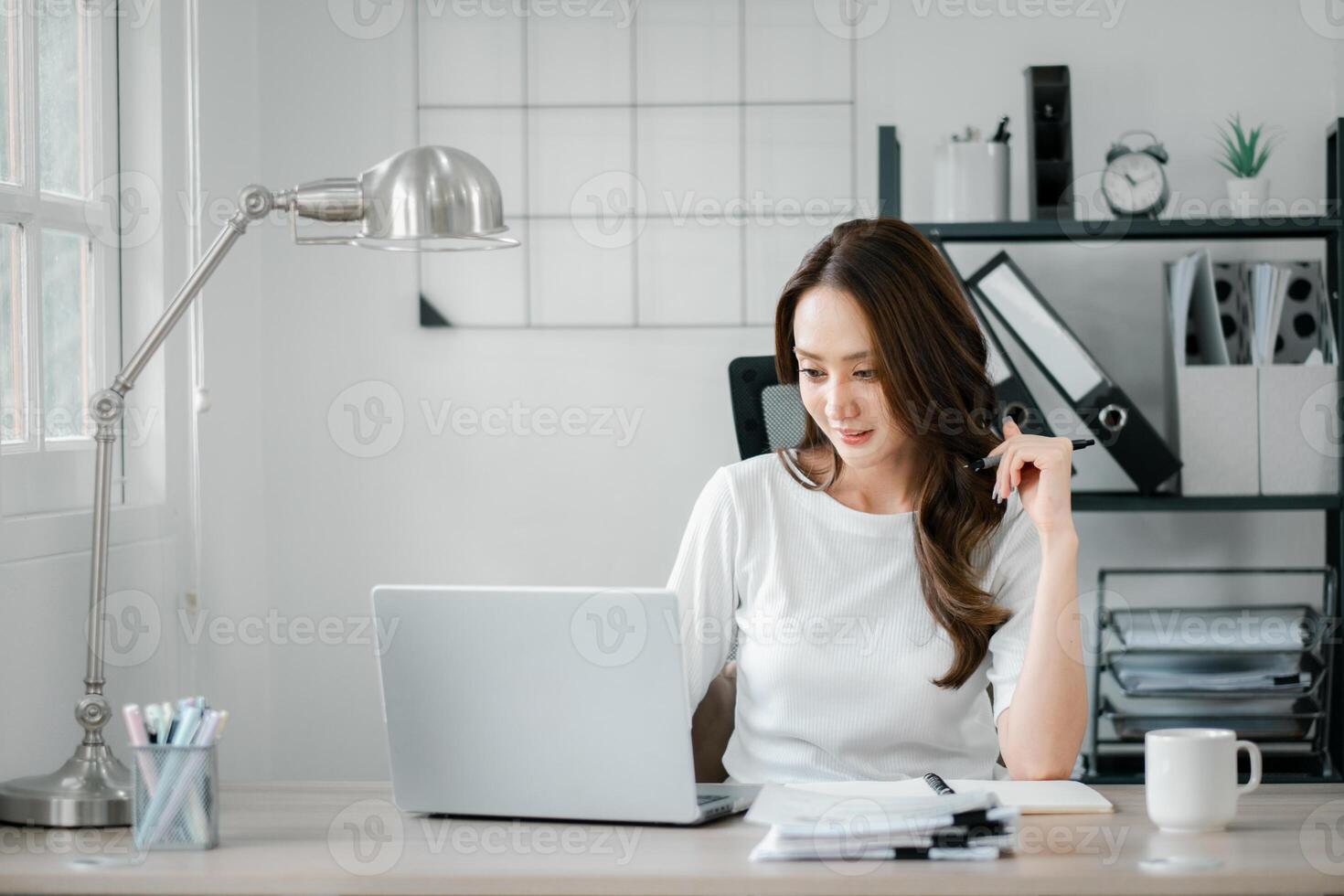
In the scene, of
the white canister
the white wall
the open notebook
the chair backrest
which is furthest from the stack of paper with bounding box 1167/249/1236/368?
the open notebook

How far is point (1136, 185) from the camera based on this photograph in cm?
237

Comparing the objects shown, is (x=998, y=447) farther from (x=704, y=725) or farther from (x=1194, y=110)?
(x=1194, y=110)

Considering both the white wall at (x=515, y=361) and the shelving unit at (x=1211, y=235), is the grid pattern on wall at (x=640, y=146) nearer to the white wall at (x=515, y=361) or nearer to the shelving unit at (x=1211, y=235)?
the white wall at (x=515, y=361)

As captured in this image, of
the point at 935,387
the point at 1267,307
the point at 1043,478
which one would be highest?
the point at 1267,307

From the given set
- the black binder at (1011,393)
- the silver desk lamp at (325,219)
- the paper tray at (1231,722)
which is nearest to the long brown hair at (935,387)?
the silver desk lamp at (325,219)

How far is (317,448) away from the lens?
266cm

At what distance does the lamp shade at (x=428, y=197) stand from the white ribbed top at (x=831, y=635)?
0.53 meters

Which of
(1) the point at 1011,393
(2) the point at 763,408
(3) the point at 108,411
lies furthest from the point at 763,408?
(3) the point at 108,411

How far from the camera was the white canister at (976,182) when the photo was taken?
2383mm

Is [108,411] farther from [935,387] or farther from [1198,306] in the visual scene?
[1198,306]

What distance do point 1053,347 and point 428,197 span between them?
4.15 ft

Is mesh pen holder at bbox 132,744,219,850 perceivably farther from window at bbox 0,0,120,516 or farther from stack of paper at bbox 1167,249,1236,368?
stack of paper at bbox 1167,249,1236,368

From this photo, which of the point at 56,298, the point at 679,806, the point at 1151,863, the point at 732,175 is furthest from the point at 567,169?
the point at 1151,863

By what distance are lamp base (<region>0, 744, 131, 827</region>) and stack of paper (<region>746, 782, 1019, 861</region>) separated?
65 cm
